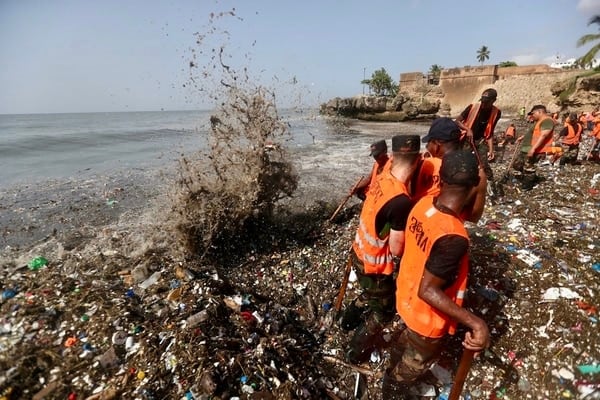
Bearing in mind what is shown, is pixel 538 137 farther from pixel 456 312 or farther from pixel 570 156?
pixel 456 312

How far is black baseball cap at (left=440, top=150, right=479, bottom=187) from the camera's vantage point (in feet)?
5.26

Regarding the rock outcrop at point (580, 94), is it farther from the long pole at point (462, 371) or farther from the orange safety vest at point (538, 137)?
the long pole at point (462, 371)

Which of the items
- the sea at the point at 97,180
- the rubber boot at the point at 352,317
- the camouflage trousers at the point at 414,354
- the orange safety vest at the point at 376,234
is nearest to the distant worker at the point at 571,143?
the sea at the point at 97,180

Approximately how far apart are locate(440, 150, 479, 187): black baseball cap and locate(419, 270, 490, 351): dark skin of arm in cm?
48

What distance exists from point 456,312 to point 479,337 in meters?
0.15

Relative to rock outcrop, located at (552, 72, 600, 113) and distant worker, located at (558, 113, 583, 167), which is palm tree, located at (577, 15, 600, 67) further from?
distant worker, located at (558, 113, 583, 167)

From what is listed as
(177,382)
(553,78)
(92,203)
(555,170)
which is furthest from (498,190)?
(553,78)

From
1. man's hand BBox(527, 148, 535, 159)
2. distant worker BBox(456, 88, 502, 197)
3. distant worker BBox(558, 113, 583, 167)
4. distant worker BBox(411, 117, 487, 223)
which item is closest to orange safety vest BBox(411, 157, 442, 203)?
distant worker BBox(411, 117, 487, 223)

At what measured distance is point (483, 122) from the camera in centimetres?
464

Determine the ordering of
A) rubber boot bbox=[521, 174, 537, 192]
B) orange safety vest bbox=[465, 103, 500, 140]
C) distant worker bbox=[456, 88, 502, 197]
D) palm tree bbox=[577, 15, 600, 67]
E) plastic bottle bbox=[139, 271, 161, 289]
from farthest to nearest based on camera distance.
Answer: palm tree bbox=[577, 15, 600, 67] < rubber boot bbox=[521, 174, 537, 192] < orange safety vest bbox=[465, 103, 500, 140] < distant worker bbox=[456, 88, 502, 197] < plastic bottle bbox=[139, 271, 161, 289]

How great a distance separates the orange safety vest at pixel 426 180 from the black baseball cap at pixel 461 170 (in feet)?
2.74

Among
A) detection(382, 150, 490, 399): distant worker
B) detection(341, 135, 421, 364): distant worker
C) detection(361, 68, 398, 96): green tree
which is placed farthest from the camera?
detection(361, 68, 398, 96): green tree

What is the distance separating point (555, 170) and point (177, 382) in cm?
743

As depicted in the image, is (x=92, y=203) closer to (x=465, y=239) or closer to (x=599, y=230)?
(x=465, y=239)
